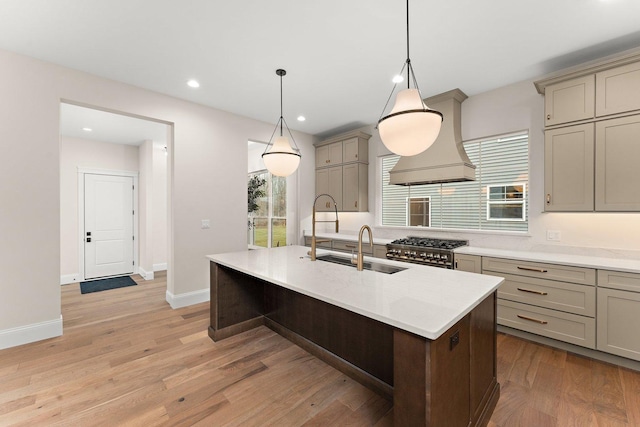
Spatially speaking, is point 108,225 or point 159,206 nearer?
point 108,225

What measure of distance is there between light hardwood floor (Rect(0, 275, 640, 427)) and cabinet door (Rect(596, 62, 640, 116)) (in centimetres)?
226

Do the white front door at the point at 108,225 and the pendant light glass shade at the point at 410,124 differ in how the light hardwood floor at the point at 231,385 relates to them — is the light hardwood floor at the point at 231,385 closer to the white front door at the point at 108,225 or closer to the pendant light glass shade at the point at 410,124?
the pendant light glass shade at the point at 410,124

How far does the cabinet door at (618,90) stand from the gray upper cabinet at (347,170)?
115 inches

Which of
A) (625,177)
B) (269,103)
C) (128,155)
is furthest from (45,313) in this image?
(625,177)

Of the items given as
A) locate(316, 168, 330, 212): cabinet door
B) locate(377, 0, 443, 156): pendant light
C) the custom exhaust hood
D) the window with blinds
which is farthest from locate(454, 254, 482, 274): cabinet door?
locate(316, 168, 330, 212): cabinet door

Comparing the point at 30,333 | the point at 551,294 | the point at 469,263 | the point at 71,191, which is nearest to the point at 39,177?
the point at 30,333

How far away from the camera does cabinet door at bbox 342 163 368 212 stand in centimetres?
483

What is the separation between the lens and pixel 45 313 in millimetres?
2906

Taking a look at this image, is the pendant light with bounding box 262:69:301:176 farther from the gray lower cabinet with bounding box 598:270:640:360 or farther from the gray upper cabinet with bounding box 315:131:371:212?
the gray lower cabinet with bounding box 598:270:640:360

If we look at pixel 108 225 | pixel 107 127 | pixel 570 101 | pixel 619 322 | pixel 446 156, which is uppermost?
pixel 107 127

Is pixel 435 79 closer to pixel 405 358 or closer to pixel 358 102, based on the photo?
pixel 358 102

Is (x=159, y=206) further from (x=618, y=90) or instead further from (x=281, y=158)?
(x=618, y=90)

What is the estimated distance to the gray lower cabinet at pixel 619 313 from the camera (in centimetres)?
226

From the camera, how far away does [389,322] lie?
4.12 feet
